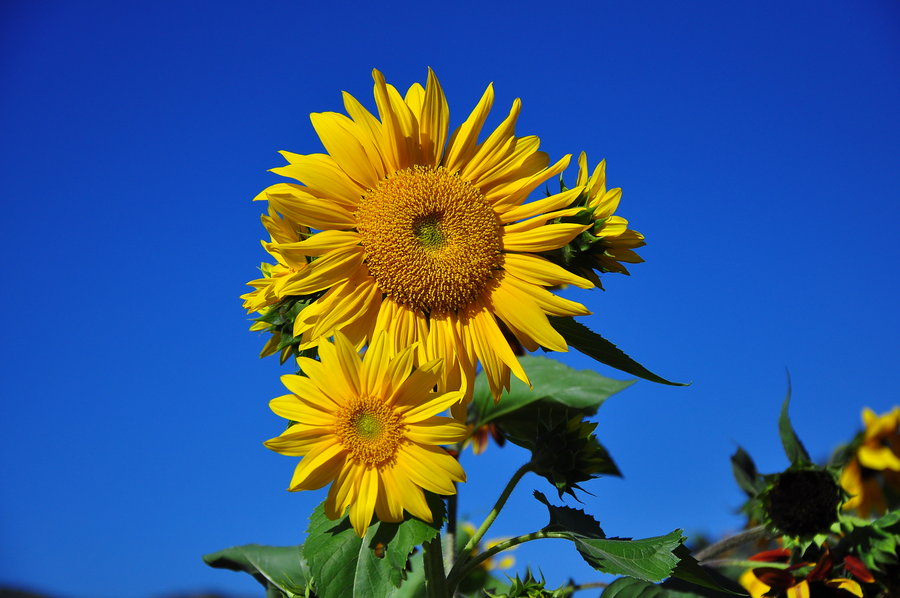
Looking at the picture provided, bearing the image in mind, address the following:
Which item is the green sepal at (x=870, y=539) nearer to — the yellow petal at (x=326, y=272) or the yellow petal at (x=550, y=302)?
the yellow petal at (x=550, y=302)

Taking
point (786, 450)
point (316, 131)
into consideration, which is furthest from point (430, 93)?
point (786, 450)

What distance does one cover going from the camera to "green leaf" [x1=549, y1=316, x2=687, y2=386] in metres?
1.90

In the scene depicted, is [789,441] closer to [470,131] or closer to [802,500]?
[802,500]

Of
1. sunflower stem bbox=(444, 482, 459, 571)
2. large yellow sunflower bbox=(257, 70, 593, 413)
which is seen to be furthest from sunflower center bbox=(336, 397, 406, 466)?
sunflower stem bbox=(444, 482, 459, 571)

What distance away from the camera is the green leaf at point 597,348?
1.90m

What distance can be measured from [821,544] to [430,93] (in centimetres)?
195

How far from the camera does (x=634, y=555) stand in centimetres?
183

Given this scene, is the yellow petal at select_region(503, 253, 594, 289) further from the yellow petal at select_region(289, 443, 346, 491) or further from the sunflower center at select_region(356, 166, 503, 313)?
the yellow petal at select_region(289, 443, 346, 491)

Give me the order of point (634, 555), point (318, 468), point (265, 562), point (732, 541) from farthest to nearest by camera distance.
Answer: point (732, 541), point (265, 562), point (634, 555), point (318, 468)

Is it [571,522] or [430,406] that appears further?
[571,522]

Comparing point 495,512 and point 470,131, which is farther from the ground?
point 470,131

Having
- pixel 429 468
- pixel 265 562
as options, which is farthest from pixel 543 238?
pixel 265 562

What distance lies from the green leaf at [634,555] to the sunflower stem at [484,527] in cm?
22

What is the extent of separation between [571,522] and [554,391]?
2.34ft
